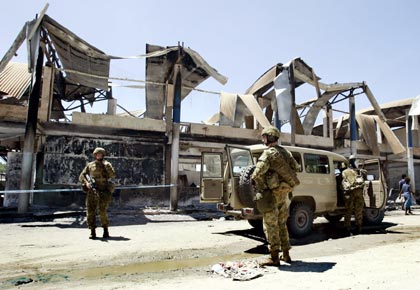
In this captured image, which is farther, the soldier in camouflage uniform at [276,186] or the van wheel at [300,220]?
the van wheel at [300,220]

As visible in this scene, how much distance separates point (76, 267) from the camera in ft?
14.0

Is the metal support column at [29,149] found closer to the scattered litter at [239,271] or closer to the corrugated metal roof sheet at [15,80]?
the corrugated metal roof sheet at [15,80]

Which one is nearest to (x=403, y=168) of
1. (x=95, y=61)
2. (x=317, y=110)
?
(x=317, y=110)

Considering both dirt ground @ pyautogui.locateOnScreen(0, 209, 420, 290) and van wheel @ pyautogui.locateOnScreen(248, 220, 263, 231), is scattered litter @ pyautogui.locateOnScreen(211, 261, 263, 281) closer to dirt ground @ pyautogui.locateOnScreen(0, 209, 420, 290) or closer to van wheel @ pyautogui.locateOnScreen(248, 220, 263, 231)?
dirt ground @ pyautogui.locateOnScreen(0, 209, 420, 290)

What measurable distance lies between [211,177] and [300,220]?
2215 mm

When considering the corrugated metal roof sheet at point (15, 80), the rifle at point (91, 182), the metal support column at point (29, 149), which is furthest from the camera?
the corrugated metal roof sheet at point (15, 80)

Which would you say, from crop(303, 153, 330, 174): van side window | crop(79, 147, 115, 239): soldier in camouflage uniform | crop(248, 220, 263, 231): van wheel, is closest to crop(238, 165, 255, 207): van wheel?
crop(248, 220, 263, 231): van wheel

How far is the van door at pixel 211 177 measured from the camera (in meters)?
7.35

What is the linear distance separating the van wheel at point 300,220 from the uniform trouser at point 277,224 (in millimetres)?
2347

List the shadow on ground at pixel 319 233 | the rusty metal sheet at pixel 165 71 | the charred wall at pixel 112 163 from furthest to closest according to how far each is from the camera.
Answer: the rusty metal sheet at pixel 165 71, the charred wall at pixel 112 163, the shadow on ground at pixel 319 233

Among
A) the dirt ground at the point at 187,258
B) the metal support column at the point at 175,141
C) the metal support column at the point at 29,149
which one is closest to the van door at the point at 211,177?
the dirt ground at the point at 187,258

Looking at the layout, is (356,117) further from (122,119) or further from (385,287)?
(385,287)

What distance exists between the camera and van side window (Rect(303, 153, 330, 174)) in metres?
7.10

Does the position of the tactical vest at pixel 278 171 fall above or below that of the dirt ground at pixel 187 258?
above
